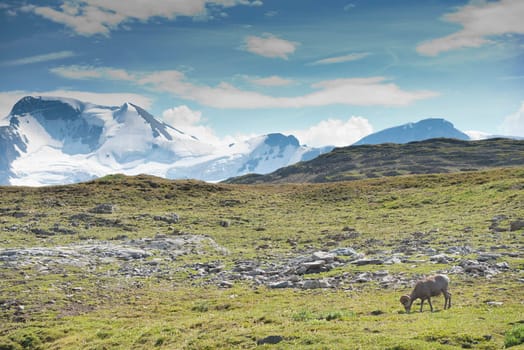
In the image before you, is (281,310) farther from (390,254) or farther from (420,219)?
(420,219)

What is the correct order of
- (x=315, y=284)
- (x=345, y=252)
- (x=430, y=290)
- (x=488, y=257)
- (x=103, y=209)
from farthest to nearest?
(x=103, y=209), (x=345, y=252), (x=488, y=257), (x=315, y=284), (x=430, y=290)

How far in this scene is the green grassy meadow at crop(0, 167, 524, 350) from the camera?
17.4 meters

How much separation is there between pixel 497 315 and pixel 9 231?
5010cm

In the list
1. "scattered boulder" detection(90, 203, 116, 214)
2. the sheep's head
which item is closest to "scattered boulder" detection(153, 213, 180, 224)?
"scattered boulder" detection(90, 203, 116, 214)

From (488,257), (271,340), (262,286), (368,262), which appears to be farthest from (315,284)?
(488,257)

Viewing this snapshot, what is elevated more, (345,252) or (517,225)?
(517,225)

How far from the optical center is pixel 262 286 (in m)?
29.5

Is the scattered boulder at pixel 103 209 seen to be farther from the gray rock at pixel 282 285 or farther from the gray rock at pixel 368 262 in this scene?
the gray rock at pixel 368 262

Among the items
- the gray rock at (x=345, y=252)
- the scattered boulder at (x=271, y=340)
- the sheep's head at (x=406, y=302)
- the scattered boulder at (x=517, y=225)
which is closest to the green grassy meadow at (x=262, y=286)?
the scattered boulder at (x=271, y=340)

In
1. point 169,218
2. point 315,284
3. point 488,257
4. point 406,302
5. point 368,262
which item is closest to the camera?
point 406,302

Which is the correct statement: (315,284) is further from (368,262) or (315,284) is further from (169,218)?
(169,218)

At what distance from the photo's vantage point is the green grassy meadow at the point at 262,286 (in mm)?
17438

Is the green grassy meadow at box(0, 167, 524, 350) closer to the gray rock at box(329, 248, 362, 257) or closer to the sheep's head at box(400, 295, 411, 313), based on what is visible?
the sheep's head at box(400, 295, 411, 313)

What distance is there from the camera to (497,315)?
17.5 m
